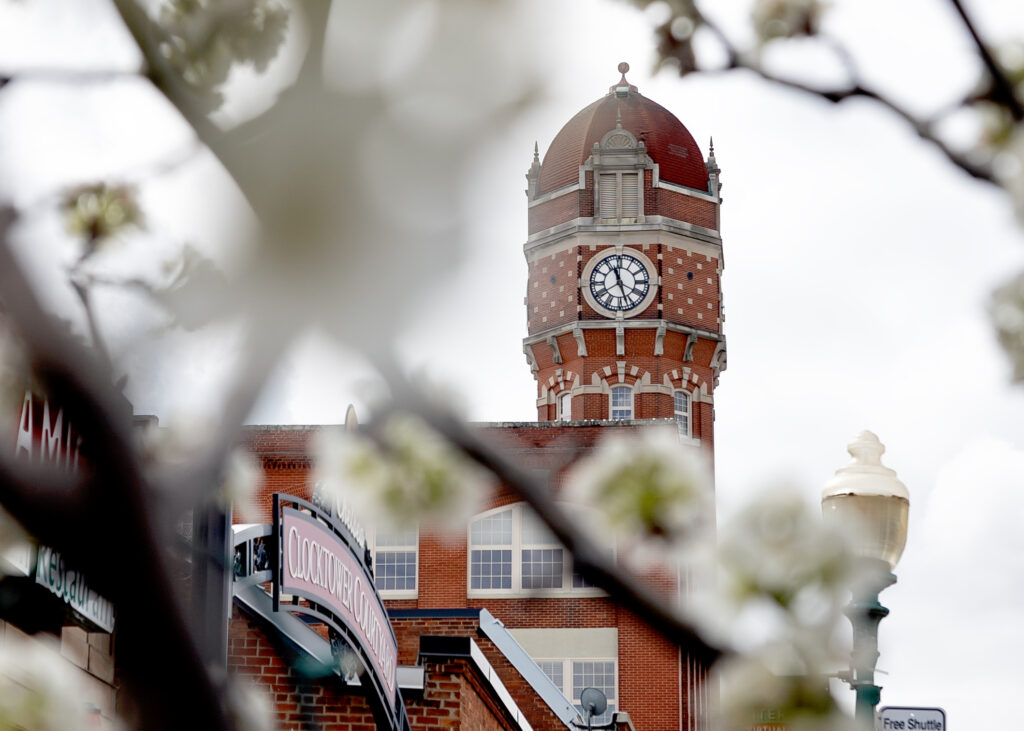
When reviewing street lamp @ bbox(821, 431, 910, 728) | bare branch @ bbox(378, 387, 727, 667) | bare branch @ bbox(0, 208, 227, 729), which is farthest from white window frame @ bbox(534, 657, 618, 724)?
bare branch @ bbox(0, 208, 227, 729)

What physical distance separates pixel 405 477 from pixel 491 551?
3135cm

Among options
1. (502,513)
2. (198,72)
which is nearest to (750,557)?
(198,72)

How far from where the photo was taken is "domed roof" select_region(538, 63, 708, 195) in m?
50.1

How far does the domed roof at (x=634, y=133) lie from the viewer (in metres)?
50.1

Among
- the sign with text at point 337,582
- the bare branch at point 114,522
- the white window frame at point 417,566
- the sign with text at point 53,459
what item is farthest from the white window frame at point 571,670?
the bare branch at point 114,522

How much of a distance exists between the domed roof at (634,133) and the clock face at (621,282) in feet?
11.8

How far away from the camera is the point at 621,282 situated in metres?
47.7

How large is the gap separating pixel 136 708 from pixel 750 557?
951 millimetres

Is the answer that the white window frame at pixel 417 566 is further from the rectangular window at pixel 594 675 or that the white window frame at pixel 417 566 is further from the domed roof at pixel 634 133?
the domed roof at pixel 634 133

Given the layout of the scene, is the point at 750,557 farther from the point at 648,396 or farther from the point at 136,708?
the point at 648,396

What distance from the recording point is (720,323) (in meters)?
49.1

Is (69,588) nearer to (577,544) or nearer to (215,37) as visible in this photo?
(215,37)

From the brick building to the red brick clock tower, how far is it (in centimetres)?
5

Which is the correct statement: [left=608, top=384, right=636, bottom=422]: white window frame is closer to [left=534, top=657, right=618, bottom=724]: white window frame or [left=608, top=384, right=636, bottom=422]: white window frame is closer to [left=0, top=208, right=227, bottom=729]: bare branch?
[left=534, top=657, right=618, bottom=724]: white window frame
